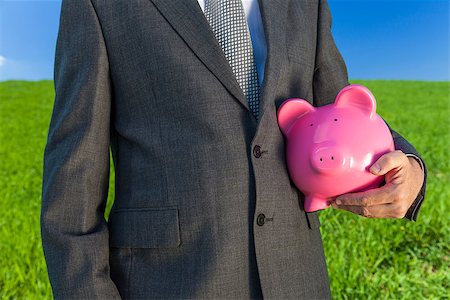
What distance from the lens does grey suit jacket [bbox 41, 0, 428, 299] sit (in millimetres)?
1541

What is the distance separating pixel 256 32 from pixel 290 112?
277mm

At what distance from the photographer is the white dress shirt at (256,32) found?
1650mm

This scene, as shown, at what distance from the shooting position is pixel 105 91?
165 centimetres

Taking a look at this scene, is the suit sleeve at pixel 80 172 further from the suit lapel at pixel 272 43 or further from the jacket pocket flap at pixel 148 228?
the suit lapel at pixel 272 43

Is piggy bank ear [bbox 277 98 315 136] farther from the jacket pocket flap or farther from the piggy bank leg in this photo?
the jacket pocket flap

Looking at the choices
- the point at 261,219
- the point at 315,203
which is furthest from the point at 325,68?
the point at 261,219

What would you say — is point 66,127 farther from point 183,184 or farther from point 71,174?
point 183,184

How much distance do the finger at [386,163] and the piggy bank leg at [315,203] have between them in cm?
17

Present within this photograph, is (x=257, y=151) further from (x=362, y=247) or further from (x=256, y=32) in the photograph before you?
(x=362, y=247)

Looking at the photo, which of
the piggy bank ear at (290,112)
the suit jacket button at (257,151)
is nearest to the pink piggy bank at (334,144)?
the piggy bank ear at (290,112)

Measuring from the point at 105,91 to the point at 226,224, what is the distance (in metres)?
0.54

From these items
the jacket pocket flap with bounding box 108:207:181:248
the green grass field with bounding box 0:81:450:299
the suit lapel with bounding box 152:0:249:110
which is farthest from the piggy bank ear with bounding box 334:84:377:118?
the green grass field with bounding box 0:81:450:299

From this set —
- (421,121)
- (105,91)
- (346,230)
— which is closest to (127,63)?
(105,91)

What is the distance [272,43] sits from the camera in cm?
160
